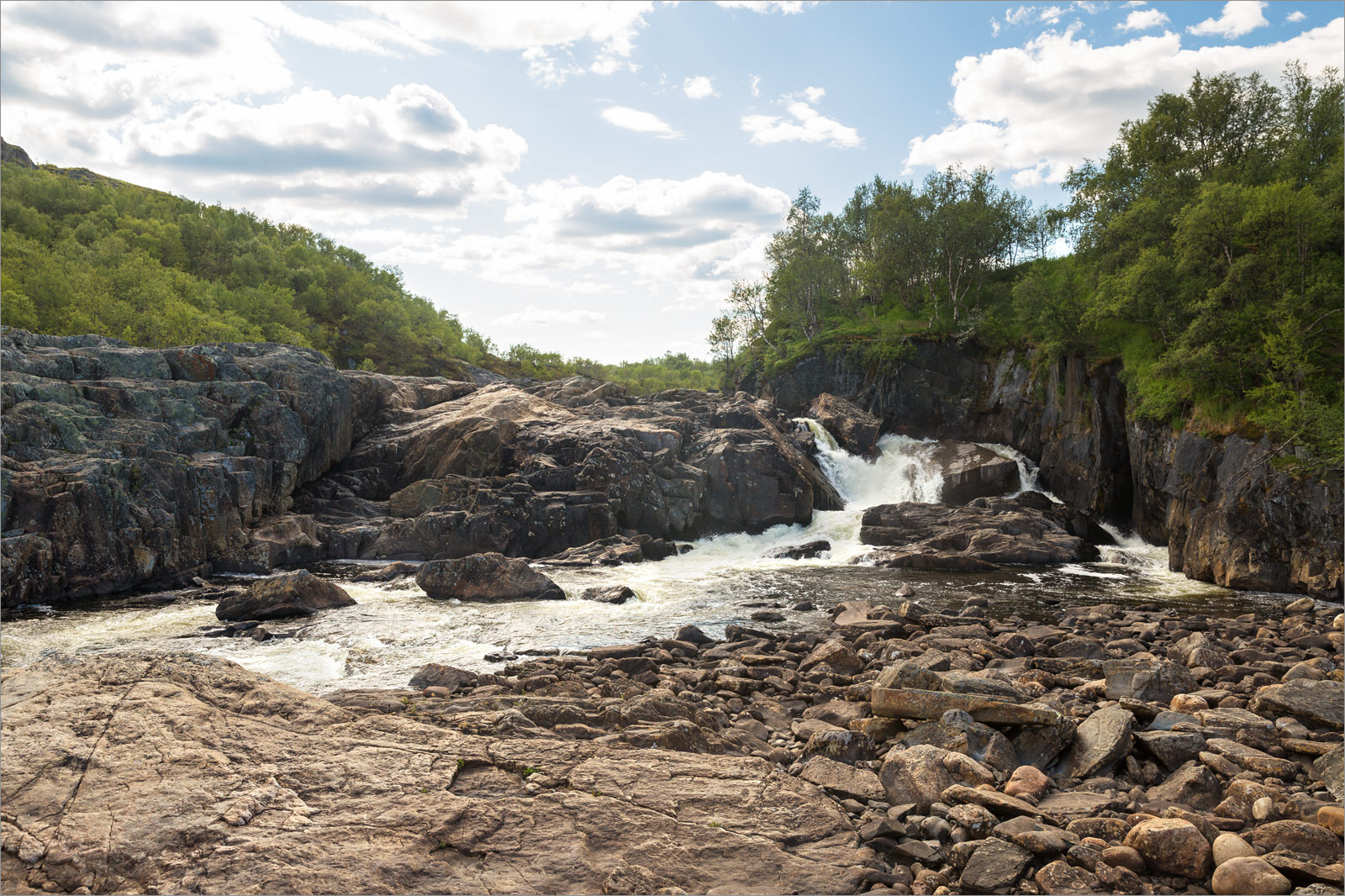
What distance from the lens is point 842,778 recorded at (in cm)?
962

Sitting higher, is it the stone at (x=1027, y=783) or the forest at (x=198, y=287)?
the forest at (x=198, y=287)

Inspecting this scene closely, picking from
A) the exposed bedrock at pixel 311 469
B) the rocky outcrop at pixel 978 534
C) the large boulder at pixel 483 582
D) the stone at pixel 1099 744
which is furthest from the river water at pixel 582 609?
the stone at pixel 1099 744

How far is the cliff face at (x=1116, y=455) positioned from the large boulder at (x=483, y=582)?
2639 cm

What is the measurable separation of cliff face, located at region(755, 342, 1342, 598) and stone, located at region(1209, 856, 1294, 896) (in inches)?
927

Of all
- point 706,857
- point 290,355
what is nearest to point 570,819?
point 706,857

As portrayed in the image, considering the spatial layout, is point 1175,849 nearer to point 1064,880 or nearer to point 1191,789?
point 1064,880

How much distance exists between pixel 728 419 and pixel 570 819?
4099 cm

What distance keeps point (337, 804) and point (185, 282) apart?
73221 mm

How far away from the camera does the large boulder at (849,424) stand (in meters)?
52.9

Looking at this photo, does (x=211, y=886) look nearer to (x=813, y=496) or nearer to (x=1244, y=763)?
(x=1244, y=763)

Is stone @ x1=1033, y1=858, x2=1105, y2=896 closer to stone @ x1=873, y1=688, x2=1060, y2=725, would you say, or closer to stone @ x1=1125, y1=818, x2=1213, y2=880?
stone @ x1=1125, y1=818, x2=1213, y2=880

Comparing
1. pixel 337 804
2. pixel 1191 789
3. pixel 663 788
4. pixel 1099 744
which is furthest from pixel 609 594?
pixel 1191 789

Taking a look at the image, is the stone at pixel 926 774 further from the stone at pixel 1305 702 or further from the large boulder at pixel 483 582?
the large boulder at pixel 483 582

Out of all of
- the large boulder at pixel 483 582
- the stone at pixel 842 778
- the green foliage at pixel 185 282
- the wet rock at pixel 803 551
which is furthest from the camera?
the green foliage at pixel 185 282
